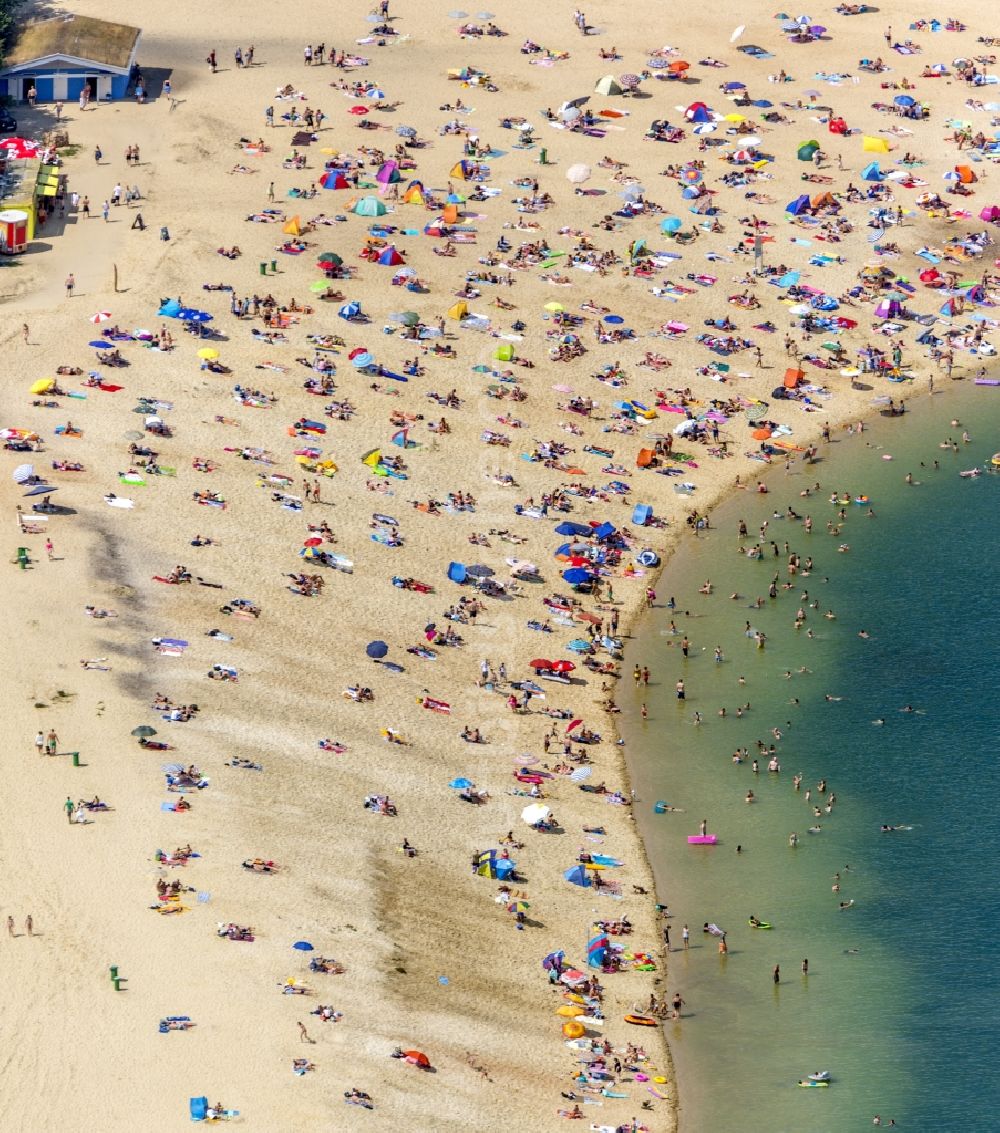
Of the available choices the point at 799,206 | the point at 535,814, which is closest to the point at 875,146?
the point at 799,206

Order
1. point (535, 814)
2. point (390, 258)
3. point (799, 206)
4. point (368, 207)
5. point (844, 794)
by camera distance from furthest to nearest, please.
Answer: point (799, 206) → point (368, 207) → point (390, 258) → point (844, 794) → point (535, 814)

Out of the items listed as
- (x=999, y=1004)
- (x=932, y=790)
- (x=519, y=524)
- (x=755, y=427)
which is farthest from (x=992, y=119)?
(x=999, y=1004)

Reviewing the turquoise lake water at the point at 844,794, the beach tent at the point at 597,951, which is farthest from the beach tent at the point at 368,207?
the beach tent at the point at 597,951

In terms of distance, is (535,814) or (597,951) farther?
(535,814)

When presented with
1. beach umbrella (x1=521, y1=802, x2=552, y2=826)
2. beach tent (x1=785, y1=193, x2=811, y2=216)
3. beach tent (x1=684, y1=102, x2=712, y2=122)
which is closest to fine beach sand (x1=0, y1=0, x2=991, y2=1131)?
beach umbrella (x1=521, y1=802, x2=552, y2=826)

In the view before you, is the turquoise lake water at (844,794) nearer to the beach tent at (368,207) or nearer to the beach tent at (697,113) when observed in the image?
the beach tent at (368,207)

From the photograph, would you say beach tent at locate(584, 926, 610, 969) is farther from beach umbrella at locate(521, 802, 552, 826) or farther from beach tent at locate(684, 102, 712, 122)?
beach tent at locate(684, 102, 712, 122)

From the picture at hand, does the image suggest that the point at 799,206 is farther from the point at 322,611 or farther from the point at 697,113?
the point at 322,611
